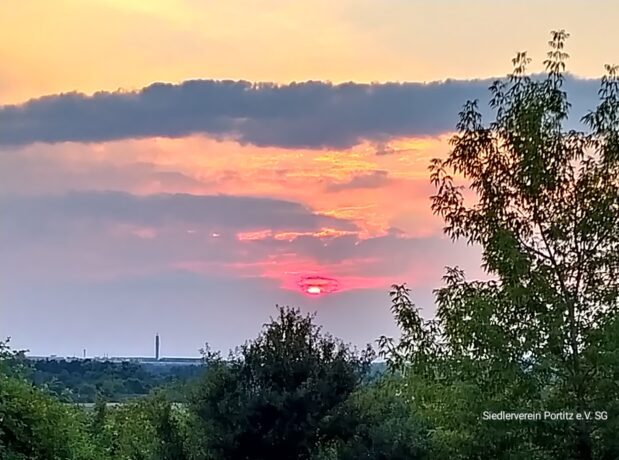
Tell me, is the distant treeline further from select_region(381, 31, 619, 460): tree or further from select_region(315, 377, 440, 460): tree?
select_region(381, 31, 619, 460): tree

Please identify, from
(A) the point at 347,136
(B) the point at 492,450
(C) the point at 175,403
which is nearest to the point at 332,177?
(A) the point at 347,136

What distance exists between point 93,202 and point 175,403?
437 cm

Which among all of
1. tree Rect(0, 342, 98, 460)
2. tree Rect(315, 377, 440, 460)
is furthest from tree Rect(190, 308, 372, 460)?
tree Rect(0, 342, 98, 460)

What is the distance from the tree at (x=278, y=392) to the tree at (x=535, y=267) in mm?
999

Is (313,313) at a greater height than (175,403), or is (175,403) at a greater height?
(313,313)

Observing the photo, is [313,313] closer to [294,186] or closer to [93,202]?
[294,186]

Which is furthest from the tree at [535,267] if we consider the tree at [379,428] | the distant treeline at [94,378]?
the distant treeline at [94,378]

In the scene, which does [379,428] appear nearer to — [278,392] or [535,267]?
[278,392]

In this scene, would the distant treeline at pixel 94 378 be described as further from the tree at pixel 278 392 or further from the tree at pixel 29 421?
the tree at pixel 278 392

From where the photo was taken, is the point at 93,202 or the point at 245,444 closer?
the point at 245,444

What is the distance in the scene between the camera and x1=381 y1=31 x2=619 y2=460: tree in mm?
6684

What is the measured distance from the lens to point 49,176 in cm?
1128

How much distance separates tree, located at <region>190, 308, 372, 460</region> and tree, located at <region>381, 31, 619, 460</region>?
100 cm

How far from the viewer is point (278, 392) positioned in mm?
7961
